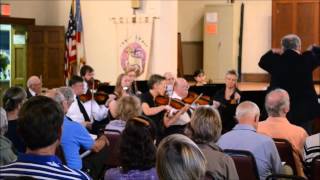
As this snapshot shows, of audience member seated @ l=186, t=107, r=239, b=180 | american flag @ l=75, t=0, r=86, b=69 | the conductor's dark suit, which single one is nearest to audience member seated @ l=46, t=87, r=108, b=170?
audience member seated @ l=186, t=107, r=239, b=180

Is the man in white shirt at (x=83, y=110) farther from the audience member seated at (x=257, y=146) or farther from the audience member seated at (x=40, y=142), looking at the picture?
the audience member seated at (x=40, y=142)

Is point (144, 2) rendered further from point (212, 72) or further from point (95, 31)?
point (212, 72)

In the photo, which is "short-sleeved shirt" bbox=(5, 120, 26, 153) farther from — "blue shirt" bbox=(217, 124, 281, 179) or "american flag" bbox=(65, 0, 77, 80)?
"american flag" bbox=(65, 0, 77, 80)

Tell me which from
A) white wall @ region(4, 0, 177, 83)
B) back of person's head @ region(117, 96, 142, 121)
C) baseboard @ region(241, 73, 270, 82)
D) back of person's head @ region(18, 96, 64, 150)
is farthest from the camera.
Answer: baseboard @ region(241, 73, 270, 82)

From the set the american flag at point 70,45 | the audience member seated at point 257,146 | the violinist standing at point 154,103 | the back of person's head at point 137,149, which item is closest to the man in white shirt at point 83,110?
the violinist standing at point 154,103

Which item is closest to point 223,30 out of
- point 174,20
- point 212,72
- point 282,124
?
point 212,72

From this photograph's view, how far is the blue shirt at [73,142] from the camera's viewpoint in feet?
13.9

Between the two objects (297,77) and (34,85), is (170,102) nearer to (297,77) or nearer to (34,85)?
(297,77)

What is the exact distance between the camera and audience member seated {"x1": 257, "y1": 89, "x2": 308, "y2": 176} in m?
4.37

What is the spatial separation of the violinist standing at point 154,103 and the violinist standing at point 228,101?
78 centimetres

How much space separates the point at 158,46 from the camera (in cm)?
1145

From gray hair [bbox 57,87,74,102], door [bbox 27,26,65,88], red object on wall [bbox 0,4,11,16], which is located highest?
red object on wall [bbox 0,4,11,16]

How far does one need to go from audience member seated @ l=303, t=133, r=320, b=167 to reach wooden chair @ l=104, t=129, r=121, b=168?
1610 millimetres

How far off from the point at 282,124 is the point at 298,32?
10099 millimetres
